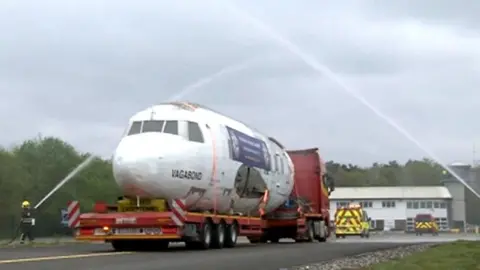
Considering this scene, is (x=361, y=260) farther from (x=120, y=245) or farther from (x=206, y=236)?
(x=120, y=245)

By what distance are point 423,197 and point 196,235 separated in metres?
96.9

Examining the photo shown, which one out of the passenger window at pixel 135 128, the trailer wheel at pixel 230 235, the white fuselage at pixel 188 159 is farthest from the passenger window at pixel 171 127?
the trailer wheel at pixel 230 235

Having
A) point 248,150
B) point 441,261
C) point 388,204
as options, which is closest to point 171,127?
point 248,150

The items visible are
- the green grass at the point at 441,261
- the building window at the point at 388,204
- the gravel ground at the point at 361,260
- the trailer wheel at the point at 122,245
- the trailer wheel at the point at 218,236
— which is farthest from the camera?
the building window at the point at 388,204

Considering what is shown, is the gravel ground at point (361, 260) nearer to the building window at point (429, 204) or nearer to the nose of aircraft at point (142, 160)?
the nose of aircraft at point (142, 160)

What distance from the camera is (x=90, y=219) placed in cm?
2166

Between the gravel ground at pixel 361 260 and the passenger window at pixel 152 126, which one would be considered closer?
the gravel ground at pixel 361 260

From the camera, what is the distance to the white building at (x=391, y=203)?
11516cm

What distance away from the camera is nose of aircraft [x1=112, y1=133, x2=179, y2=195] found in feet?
70.2

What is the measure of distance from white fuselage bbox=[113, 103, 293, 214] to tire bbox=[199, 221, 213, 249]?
62cm

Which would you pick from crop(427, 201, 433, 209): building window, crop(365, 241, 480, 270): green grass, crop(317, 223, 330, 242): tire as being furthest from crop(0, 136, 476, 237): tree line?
crop(427, 201, 433, 209): building window

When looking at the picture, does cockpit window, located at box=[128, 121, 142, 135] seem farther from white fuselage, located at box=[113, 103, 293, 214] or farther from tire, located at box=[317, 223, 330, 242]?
tire, located at box=[317, 223, 330, 242]

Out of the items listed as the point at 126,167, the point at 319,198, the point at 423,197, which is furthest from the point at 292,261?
the point at 423,197

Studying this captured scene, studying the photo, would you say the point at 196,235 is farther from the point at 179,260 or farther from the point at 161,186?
the point at 179,260
